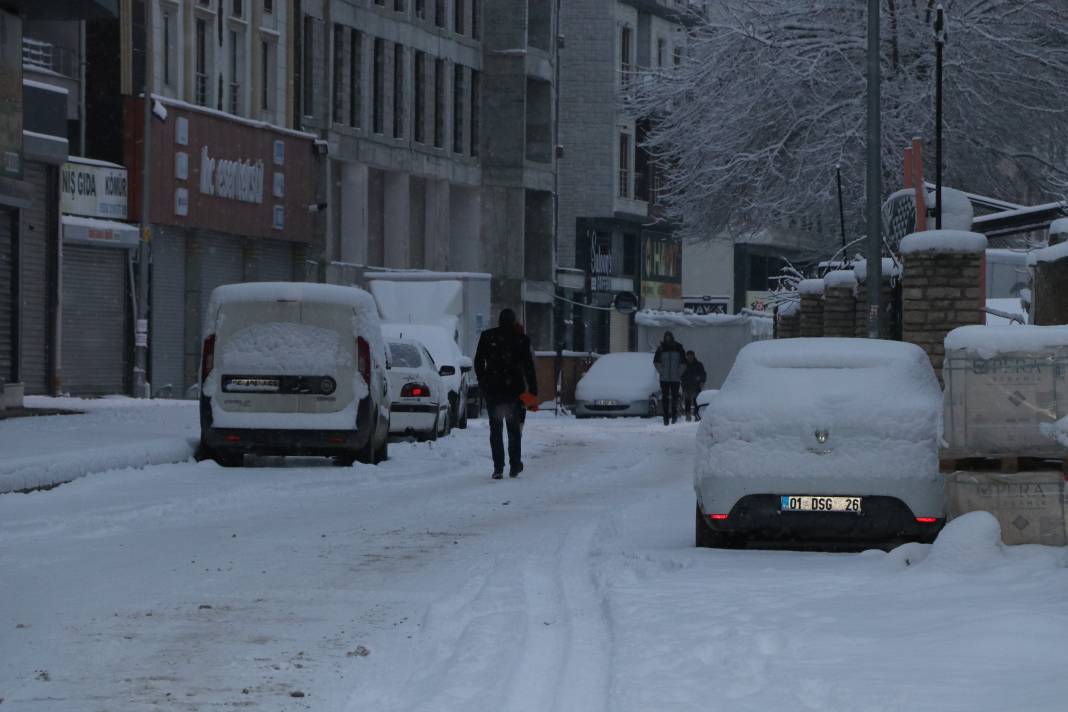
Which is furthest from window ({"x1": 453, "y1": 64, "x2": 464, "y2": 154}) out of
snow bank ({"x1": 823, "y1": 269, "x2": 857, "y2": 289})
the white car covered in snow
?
the white car covered in snow

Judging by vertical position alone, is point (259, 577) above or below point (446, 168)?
below

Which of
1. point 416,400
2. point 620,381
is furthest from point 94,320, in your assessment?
point 416,400

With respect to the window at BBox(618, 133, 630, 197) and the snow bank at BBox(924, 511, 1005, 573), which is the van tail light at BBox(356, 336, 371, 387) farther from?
the window at BBox(618, 133, 630, 197)

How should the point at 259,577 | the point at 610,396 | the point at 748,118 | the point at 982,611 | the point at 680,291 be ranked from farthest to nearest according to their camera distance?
1. the point at 680,291
2. the point at 610,396
3. the point at 748,118
4. the point at 259,577
5. the point at 982,611

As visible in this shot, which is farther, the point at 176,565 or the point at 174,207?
the point at 174,207

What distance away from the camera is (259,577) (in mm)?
12680

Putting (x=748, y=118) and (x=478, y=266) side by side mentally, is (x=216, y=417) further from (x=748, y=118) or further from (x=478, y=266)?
(x=478, y=266)

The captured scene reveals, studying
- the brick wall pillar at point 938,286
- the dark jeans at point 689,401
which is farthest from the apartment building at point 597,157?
the brick wall pillar at point 938,286

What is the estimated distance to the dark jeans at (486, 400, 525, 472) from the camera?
75.2 ft

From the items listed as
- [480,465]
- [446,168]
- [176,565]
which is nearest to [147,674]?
[176,565]

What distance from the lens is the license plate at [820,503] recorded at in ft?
45.3

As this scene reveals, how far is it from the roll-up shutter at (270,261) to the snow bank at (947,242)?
29.5 metres

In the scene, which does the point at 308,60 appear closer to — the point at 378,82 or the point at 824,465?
the point at 378,82

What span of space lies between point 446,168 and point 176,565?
5095 centimetres
